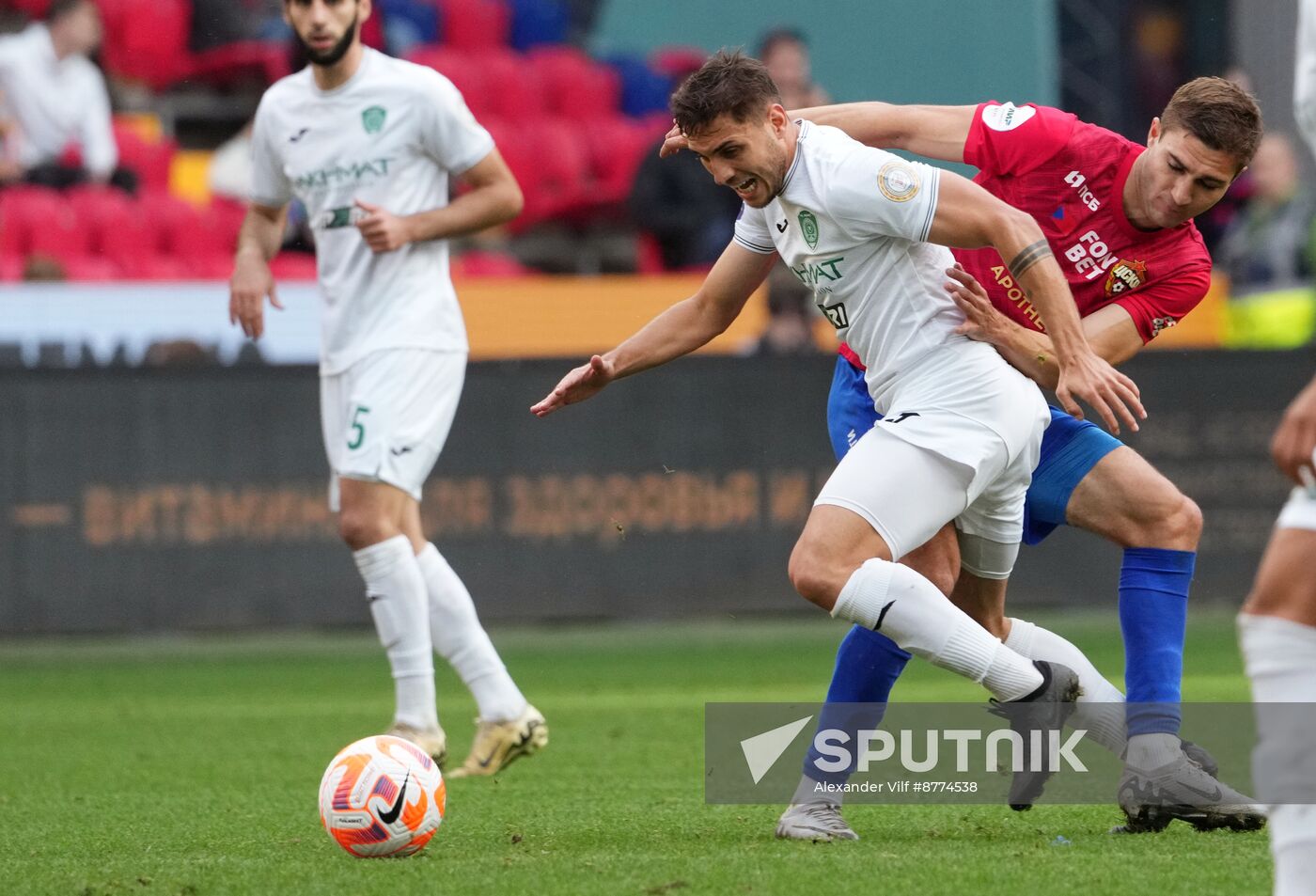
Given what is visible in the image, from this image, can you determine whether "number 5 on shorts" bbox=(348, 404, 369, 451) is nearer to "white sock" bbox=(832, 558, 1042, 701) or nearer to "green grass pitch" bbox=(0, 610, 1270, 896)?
"green grass pitch" bbox=(0, 610, 1270, 896)

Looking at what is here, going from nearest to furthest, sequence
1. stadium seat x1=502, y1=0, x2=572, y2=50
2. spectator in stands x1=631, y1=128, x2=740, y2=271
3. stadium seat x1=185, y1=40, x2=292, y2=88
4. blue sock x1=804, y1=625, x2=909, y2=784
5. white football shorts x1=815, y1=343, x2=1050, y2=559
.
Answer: white football shorts x1=815, y1=343, x2=1050, y2=559, blue sock x1=804, y1=625, x2=909, y2=784, spectator in stands x1=631, y1=128, x2=740, y2=271, stadium seat x1=185, y1=40, x2=292, y2=88, stadium seat x1=502, y1=0, x2=572, y2=50

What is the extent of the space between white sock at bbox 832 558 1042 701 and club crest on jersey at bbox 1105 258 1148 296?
1103 millimetres

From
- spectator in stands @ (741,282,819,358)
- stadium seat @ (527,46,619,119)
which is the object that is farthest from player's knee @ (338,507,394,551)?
stadium seat @ (527,46,619,119)

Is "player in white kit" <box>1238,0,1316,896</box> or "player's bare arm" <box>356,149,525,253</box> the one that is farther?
"player's bare arm" <box>356,149,525,253</box>

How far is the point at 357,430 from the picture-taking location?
20.0 feet

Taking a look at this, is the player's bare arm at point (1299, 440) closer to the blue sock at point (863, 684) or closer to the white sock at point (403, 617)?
the blue sock at point (863, 684)

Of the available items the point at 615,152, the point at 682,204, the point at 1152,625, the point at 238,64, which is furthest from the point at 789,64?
the point at 1152,625

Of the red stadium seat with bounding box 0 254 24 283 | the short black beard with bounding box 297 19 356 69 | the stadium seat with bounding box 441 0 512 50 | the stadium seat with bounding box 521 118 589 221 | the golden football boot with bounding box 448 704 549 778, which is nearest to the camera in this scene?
the golden football boot with bounding box 448 704 549 778

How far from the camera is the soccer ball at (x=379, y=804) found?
14.2 feet

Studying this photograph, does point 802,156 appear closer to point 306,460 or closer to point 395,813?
point 395,813

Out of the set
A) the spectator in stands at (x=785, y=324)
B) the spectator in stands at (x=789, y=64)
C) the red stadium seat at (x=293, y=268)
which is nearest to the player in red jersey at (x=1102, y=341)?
the spectator in stands at (x=785, y=324)

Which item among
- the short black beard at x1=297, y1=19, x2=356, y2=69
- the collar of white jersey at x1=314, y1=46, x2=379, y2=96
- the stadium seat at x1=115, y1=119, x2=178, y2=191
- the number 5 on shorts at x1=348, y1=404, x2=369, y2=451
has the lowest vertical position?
the stadium seat at x1=115, y1=119, x2=178, y2=191

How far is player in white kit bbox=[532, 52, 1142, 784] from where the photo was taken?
4.32 metres

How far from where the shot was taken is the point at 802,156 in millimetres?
4520
